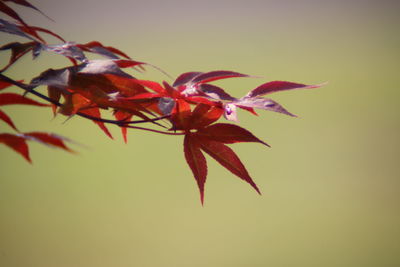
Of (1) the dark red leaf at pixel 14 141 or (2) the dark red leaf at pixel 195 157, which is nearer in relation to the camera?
(1) the dark red leaf at pixel 14 141

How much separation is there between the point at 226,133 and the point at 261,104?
0.13 feet

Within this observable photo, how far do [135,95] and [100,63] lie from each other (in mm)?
34

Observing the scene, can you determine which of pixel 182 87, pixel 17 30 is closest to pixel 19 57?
pixel 17 30

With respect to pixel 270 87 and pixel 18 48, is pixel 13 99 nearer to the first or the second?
pixel 18 48

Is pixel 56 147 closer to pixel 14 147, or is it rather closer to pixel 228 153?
pixel 14 147

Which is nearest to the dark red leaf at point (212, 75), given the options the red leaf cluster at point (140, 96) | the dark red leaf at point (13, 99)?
the red leaf cluster at point (140, 96)

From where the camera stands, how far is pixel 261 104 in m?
0.28

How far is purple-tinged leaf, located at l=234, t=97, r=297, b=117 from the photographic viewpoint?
0.90 feet

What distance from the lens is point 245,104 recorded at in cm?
29

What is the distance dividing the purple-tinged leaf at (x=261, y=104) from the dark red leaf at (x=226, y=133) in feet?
0.07

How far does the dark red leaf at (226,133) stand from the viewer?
11.9 inches

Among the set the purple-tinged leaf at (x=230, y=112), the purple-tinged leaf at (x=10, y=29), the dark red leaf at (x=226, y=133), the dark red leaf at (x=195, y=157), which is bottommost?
the dark red leaf at (x=195, y=157)

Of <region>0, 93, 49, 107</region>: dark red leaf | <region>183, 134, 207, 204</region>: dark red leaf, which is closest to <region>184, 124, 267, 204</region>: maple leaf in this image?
<region>183, 134, 207, 204</region>: dark red leaf

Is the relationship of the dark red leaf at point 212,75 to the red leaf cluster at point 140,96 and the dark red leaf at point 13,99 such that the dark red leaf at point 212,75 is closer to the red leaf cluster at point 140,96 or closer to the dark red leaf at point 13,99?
the red leaf cluster at point 140,96
